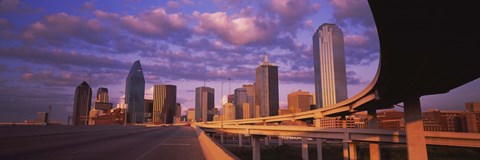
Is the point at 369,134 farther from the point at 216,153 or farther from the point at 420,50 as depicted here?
the point at 216,153

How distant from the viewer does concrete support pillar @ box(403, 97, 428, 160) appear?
90.9 ft

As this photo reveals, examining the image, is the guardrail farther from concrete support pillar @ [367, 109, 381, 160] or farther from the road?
the road

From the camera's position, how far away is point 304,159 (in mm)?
64688

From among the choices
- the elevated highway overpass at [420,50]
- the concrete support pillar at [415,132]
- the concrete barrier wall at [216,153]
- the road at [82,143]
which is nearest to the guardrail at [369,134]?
the elevated highway overpass at [420,50]

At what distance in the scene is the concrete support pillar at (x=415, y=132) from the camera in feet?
90.9

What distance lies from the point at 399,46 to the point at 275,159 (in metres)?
70.2

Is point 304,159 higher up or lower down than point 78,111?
lower down

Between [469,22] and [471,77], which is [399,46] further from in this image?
[471,77]

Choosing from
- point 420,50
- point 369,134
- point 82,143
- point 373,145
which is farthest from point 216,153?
point 373,145

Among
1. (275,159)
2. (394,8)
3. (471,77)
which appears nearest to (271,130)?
(275,159)

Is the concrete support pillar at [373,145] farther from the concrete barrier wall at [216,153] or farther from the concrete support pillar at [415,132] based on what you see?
the concrete barrier wall at [216,153]

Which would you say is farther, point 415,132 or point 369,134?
point 369,134

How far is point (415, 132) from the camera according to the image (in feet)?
92.2

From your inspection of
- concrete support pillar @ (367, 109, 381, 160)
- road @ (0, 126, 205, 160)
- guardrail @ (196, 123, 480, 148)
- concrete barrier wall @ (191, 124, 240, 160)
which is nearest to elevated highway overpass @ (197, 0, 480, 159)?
guardrail @ (196, 123, 480, 148)
